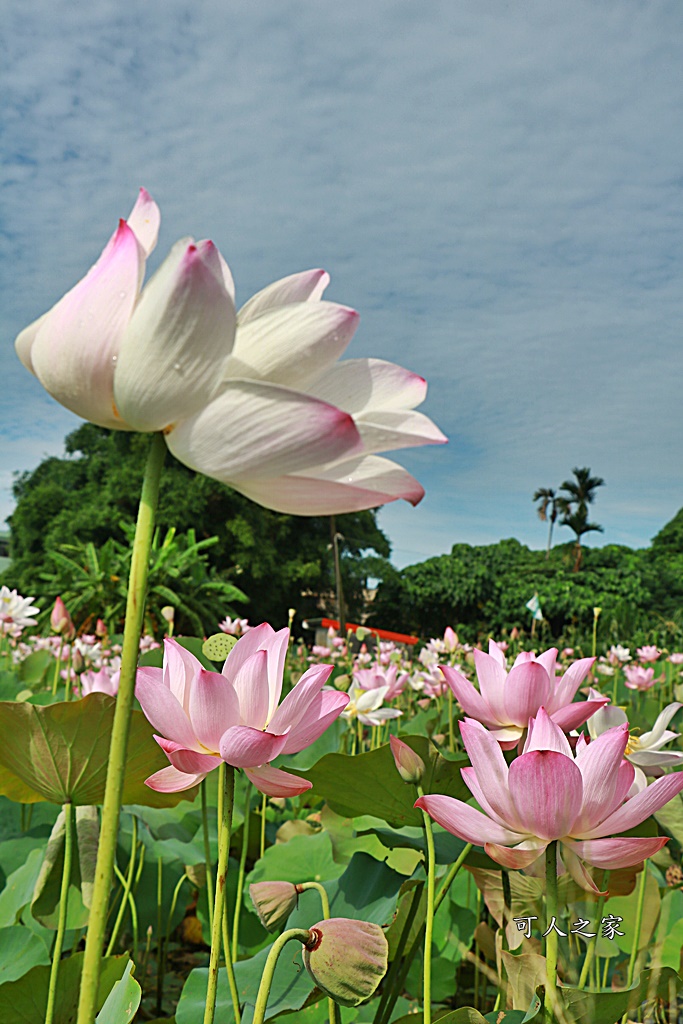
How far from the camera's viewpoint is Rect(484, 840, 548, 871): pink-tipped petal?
42 cm

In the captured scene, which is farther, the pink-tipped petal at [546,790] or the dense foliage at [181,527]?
the dense foliage at [181,527]

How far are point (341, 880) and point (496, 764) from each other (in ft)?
1.56

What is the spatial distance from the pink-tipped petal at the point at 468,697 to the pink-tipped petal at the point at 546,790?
0.11 metres

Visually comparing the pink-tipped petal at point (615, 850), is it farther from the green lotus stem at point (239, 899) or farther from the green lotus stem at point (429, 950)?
the green lotus stem at point (239, 899)

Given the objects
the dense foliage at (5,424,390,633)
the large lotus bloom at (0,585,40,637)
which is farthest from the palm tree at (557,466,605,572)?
the large lotus bloom at (0,585,40,637)

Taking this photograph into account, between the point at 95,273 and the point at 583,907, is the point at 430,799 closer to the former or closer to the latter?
the point at 95,273

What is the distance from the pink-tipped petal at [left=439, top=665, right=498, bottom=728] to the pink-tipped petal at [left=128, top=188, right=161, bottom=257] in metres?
0.31

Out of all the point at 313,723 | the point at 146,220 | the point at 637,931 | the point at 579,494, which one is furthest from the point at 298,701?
the point at 579,494

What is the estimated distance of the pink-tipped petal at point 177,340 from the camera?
0.90 ft

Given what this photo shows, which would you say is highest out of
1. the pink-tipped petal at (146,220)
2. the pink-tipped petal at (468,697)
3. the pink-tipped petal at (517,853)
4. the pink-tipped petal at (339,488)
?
the pink-tipped petal at (146,220)

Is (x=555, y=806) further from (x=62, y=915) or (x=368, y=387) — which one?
(x=62, y=915)

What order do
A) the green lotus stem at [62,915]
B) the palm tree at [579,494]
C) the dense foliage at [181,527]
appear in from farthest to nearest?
the palm tree at [579,494], the dense foliage at [181,527], the green lotus stem at [62,915]

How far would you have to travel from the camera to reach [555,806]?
40cm

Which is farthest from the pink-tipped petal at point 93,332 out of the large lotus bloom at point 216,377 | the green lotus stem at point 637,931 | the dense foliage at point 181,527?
the dense foliage at point 181,527
